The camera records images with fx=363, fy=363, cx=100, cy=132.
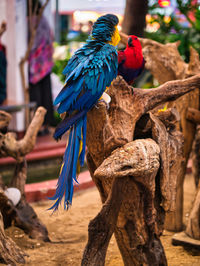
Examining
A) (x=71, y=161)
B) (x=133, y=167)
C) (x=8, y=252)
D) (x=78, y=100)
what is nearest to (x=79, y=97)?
(x=78, y=100)

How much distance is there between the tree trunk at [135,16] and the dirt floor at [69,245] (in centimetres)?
219

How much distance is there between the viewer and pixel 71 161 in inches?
61.3

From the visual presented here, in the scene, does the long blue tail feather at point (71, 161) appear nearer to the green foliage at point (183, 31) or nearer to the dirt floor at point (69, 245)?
the dirt floor at point (69, 245)

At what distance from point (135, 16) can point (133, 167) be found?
313 centimetres

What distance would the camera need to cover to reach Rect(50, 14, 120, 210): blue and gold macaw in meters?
1.56

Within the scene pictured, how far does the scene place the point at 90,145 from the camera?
5.78 feet

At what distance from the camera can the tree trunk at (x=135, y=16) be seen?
4242mm

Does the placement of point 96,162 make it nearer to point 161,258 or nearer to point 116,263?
point 161,258

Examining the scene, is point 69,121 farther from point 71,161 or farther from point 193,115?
point 193,115

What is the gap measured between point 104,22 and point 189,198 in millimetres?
2525

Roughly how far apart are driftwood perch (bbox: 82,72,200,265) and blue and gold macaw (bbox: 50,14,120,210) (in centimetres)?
10

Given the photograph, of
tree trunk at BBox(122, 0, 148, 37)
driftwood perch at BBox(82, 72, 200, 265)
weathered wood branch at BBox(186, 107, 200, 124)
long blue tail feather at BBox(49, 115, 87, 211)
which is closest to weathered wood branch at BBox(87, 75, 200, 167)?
driftwood perch at BBox(82, 72, 200, 265)

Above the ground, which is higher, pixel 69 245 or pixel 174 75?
pixel 174 75

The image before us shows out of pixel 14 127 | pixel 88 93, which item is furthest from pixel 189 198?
pixel 14 127
